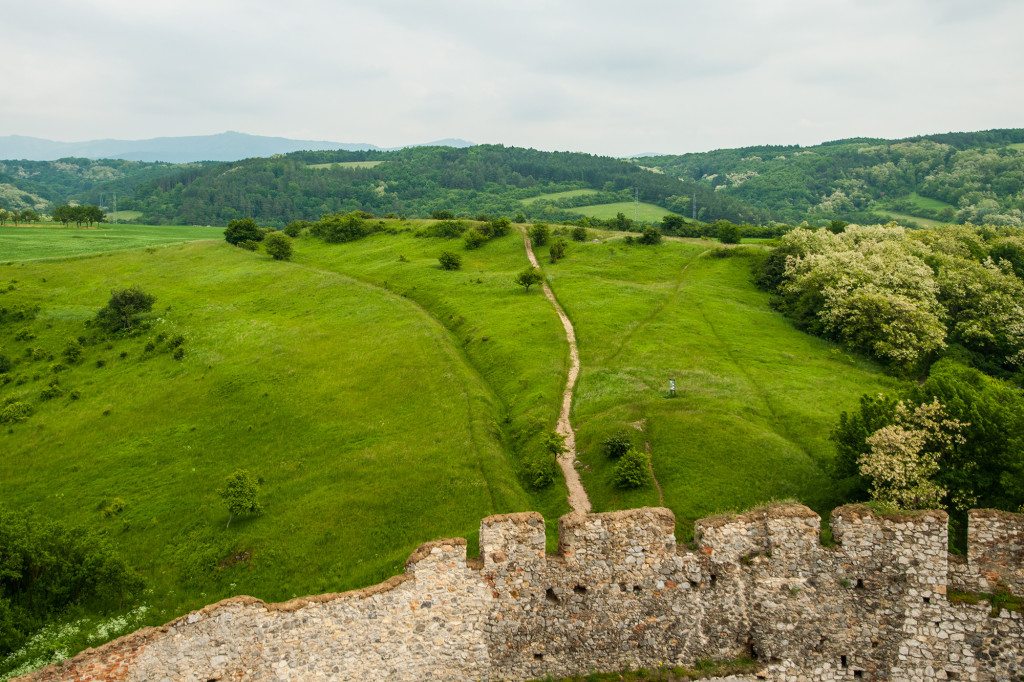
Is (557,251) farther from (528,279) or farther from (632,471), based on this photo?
(632,471)

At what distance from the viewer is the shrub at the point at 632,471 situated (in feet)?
129

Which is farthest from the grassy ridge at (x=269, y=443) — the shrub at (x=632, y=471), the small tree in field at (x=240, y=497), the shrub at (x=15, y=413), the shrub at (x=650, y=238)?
the shrub at (x=650, y=238)

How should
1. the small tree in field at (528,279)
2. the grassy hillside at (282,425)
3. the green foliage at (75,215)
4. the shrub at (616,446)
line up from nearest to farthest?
the grassy hillside at (282,425)
the shrub at (616,446)
the small tree in field at (528,279)
the green foliage at (75,215)

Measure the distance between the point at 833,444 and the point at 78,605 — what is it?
44.9 metres

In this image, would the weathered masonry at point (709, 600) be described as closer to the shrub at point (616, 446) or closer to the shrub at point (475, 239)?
the shrub at point (616, 446)

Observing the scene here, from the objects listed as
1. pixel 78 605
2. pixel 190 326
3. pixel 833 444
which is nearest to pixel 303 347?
pixel 190 326

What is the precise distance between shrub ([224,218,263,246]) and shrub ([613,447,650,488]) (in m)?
107

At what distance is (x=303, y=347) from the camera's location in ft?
220

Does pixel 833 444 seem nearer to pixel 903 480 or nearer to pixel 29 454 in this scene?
pixel 903 480

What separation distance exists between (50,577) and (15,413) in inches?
1480

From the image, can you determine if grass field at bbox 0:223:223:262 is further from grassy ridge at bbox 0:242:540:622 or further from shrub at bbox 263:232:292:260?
grassy ridge at bbox 0:242:540:622

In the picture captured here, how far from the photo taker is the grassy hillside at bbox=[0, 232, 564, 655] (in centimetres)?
3606

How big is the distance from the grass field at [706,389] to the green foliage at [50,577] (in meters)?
26.0

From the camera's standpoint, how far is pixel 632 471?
3959cm
